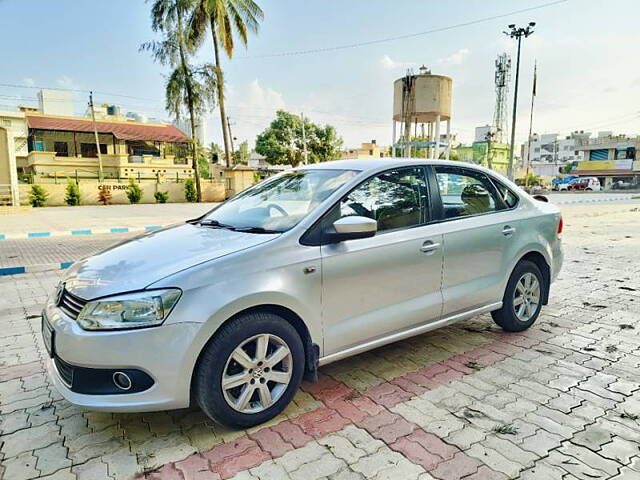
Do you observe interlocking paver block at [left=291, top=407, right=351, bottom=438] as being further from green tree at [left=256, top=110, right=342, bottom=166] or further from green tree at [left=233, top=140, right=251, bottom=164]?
green tree at [left=233, top=140, right=251, bottom=164]

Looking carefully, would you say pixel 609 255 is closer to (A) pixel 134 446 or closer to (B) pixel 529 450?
(B) pixel 529 450

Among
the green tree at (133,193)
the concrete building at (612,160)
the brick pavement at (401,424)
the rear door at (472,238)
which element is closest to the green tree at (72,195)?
the green tree at (133,193)

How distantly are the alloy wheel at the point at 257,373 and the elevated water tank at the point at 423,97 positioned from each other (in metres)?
22.9

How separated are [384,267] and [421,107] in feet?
73.4

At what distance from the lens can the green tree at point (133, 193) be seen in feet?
93.7

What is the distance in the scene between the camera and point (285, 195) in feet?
11.2

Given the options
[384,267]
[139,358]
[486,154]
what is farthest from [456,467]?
[486,154]

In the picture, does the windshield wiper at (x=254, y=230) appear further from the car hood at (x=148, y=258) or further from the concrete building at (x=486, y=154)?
the concrete building at (x=486, y=154)

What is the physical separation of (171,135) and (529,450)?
142 ft

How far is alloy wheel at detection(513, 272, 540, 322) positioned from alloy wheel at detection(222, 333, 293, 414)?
7.90 ft

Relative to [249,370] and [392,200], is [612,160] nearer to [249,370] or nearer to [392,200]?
[392,200]

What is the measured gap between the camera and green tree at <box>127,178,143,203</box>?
28547 mm

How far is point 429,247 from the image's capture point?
129 inches

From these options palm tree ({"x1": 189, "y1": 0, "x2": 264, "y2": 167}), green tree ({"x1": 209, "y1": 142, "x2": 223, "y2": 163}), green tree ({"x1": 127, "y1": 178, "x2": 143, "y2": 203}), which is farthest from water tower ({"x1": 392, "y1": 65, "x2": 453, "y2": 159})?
green tree ({"x1": 209, "y1": 142, "x2": 223, "y2": 163})
